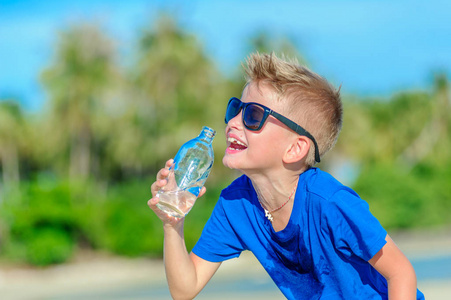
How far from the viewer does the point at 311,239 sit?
99.0 inches

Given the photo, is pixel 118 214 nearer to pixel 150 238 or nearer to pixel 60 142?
pixel 150 238

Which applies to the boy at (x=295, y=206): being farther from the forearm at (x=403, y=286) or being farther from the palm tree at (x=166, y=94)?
the palm tree at (x=166, y=94)

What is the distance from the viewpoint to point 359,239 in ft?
7.70

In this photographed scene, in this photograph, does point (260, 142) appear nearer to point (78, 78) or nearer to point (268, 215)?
point (268, 215)

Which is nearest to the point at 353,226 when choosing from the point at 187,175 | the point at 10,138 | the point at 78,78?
the point at 187,175

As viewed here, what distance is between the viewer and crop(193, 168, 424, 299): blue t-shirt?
7.79 ft

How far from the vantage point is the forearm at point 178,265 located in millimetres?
2670

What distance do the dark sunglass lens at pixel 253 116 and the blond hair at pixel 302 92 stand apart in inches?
4.3

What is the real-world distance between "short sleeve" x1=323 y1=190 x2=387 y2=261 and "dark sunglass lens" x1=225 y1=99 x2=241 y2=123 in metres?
0.56

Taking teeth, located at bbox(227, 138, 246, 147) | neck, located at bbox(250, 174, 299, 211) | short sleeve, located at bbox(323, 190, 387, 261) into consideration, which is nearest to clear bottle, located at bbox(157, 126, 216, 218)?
teeth, located at bbox(227, 138, 246, 147)

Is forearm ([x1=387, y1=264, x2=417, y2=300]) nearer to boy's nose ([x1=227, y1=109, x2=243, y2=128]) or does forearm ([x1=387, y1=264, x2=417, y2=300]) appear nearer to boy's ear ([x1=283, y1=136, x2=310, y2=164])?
boy's ear ([x1=283, y1=136, x2=310, y2=164])

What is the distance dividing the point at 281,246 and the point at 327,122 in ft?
1.89

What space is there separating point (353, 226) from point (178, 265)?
82 cm

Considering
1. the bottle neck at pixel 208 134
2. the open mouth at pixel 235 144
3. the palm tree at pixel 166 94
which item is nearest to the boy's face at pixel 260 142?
the open mouth at pixel 235 144
